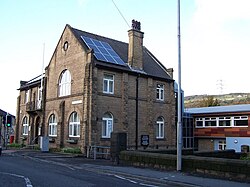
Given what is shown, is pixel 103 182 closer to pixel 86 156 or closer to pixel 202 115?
pixel 86 156

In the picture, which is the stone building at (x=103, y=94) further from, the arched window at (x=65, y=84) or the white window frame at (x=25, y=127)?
the white window frame at (x=25, y=127)

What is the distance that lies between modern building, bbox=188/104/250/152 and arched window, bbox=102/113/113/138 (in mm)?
14592

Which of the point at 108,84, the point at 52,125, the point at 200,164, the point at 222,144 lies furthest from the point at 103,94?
the point at 222,144

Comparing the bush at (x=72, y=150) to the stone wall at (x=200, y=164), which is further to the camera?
the bush at (x=72, y=150)

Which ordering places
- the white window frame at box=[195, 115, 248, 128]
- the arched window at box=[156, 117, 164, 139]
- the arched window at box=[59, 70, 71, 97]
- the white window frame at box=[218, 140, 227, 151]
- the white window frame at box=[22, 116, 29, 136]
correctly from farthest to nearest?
the white window frame at box=[22, 116, 29, 136]
the white window frame at box=[218, 140, 227, 151]
the white window frame at box=[195, 115, 248, 128]
the arched window at box=[156, 117, 164, 139]
the arched window at box=[59, 70, 71, 97]

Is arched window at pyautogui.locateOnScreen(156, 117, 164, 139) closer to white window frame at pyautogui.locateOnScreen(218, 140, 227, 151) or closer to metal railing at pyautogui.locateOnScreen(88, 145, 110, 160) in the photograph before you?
metal railing at pyautogui.locateOnScreen(88, 145, 110, 160)

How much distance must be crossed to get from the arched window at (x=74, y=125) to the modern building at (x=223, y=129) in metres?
17.2

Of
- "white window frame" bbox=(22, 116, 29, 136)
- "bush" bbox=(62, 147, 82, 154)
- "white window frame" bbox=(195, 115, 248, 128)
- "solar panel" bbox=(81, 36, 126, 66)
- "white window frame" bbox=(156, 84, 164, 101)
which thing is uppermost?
"solar panel" bbox=(81, 36, 126, 66)

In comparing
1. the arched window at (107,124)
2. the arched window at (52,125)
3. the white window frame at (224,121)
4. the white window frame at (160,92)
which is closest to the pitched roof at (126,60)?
the white window frame at (160,92)

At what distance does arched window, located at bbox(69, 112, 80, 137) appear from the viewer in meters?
27.9

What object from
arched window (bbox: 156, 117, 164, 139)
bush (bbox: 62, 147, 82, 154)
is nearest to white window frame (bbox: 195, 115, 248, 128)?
arched window (bbox: 156, 117, 164, 139)

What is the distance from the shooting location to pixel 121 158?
765 inches

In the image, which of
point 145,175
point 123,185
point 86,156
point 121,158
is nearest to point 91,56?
point 86,156

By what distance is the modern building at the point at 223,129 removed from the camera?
34438 millimetres
